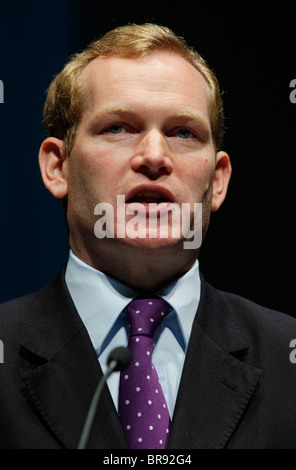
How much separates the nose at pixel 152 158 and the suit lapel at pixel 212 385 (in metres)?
0.32

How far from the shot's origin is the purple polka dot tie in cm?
130

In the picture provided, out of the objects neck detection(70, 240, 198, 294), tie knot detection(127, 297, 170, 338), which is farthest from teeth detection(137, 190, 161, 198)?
tie knot detection(127, 297, 170, 338)

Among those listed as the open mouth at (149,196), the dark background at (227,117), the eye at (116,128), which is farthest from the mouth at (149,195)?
the dark background at (227,117)

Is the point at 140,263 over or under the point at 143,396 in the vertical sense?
over

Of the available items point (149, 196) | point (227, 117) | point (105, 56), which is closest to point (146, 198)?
point (149, 196)

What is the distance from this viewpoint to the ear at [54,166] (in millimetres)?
1613

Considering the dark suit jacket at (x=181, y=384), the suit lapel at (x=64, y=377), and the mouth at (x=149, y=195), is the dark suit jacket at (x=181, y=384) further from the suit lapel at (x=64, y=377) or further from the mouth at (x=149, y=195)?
the mouth at (x=149, y=195)

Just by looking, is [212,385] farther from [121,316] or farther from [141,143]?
[141,143]

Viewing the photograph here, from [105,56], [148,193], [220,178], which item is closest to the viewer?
[148,193]

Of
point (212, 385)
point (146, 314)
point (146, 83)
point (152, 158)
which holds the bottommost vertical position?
point (212, 385)

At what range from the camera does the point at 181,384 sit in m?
1.38

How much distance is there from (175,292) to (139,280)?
0.08 m

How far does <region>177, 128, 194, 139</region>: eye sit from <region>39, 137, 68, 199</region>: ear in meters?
0.28

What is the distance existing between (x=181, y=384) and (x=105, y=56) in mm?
752
